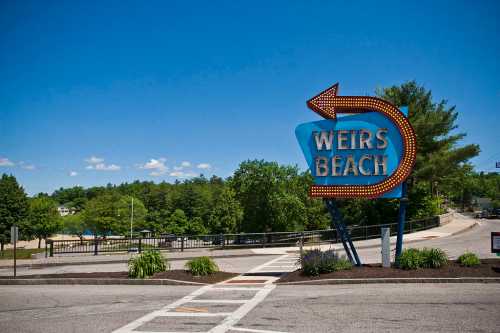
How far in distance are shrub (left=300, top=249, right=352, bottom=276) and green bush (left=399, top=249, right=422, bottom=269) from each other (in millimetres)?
1822

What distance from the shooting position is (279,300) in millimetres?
11516

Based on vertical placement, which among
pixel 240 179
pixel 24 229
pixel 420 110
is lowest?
pixel 24 229

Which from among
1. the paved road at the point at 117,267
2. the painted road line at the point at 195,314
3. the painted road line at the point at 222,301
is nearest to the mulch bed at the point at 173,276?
the paved road at the point at 117,267

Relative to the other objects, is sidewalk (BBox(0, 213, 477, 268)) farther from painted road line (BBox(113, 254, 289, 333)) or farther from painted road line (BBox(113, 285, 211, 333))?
painted road line (BBox(113, 285, 211, 333))

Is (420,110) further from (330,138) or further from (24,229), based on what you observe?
(24,229)

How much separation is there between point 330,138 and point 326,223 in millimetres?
41471

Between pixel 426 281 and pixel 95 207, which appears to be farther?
pixel 95 207

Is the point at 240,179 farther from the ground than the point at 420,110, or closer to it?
closer to it

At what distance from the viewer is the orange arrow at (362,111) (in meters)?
14.9

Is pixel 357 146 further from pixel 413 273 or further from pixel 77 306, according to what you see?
pixel 77 306

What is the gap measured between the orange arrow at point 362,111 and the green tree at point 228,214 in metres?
36.7

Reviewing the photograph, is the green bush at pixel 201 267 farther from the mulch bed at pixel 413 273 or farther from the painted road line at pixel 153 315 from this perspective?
the mulch bed at pixel 413 273

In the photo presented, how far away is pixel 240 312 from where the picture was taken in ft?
33.9

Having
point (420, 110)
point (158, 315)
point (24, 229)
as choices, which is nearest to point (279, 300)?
point (158, 315)
